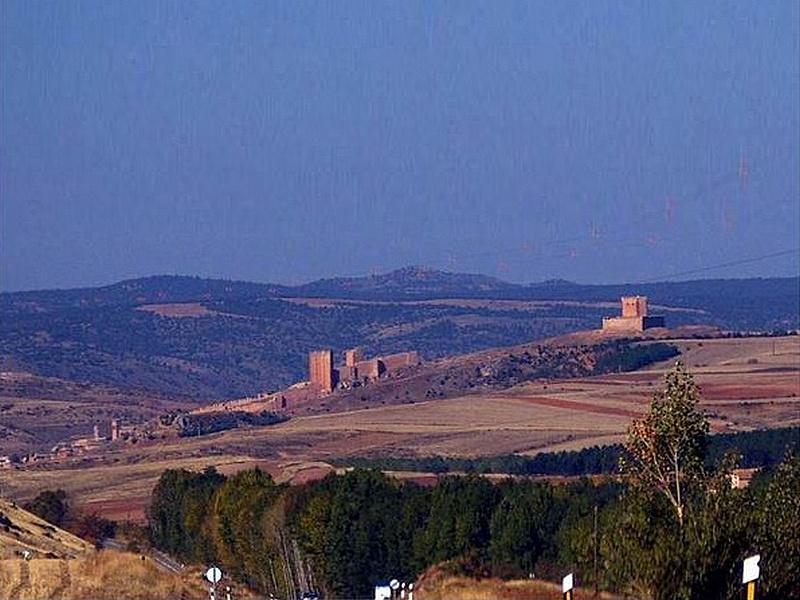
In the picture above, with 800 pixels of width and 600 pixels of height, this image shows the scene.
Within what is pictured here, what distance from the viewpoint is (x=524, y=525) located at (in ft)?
177

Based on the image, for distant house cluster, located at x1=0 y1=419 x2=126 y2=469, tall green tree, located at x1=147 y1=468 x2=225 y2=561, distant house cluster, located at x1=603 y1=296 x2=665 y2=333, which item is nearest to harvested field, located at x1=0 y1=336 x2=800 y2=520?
distant house cluster, located at x1=0 y1=419 x2=126 y2=469

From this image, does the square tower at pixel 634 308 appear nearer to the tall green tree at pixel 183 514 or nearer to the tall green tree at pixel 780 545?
the tall green tree at pixel 183 514

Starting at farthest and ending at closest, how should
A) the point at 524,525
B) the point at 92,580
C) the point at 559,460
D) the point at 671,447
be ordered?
the point at 559,460
the point at 524,525
the point at 92,580
the point at 671,447

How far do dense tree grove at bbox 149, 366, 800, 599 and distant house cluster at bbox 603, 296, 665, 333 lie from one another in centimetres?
9815

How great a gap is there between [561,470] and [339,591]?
127ft

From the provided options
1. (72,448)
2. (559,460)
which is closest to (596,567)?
(559,460)

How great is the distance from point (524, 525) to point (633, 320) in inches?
4764

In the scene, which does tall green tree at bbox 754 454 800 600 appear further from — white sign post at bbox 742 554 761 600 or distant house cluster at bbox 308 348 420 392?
distant house cluster at bbox 308 348 420 392

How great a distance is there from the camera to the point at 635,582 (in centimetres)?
2831

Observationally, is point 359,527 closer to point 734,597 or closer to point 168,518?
point 168,518

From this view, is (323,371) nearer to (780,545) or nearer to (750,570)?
(780,545)

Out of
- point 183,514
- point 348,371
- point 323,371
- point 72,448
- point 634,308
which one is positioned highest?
point 634,308

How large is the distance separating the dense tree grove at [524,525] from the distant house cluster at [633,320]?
98151 millimetres

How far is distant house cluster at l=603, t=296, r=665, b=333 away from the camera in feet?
562
